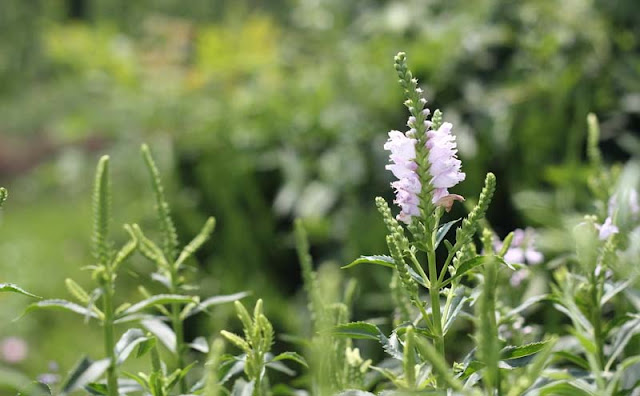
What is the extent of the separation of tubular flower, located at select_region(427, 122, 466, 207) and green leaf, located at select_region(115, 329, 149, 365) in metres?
0.29

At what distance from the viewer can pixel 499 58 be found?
8.47 feet

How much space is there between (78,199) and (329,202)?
2987 mm

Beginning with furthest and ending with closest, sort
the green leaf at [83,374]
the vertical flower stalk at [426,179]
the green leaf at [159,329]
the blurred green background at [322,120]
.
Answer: the blurred green background at [322,120]
the green leaf at [159,329]
the vertical flower stalk at [426,179]
the green leaf at [83,374]

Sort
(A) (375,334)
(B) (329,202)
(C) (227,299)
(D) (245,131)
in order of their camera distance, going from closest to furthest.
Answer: (A) (375,334), (C) (227,299), (B) (329,202), (D) (245,131)

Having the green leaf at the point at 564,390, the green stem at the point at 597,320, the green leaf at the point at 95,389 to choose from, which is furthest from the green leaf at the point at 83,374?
the green stem at the point at 597,320

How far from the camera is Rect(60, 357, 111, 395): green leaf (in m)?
0.55

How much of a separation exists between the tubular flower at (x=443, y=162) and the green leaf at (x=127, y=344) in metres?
0.29

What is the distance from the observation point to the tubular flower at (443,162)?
662 millimetres

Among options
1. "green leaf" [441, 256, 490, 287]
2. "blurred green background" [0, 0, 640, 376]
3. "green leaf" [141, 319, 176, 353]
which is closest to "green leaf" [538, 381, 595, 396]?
"green leaf" [441, 256, 490, 287]

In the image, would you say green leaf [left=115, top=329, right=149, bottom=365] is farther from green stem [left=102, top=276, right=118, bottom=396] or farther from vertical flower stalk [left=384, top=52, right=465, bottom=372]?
vertical flower stalk [left=384, top=52, right=465, bottom=372]

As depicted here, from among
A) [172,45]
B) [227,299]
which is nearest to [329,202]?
[172,45]

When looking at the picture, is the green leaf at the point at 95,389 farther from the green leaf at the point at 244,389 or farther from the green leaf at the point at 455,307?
the green leaf at the point at 455,307

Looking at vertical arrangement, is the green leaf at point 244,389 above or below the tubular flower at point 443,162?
below

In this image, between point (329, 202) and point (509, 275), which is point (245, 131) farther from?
point (509, 275)
